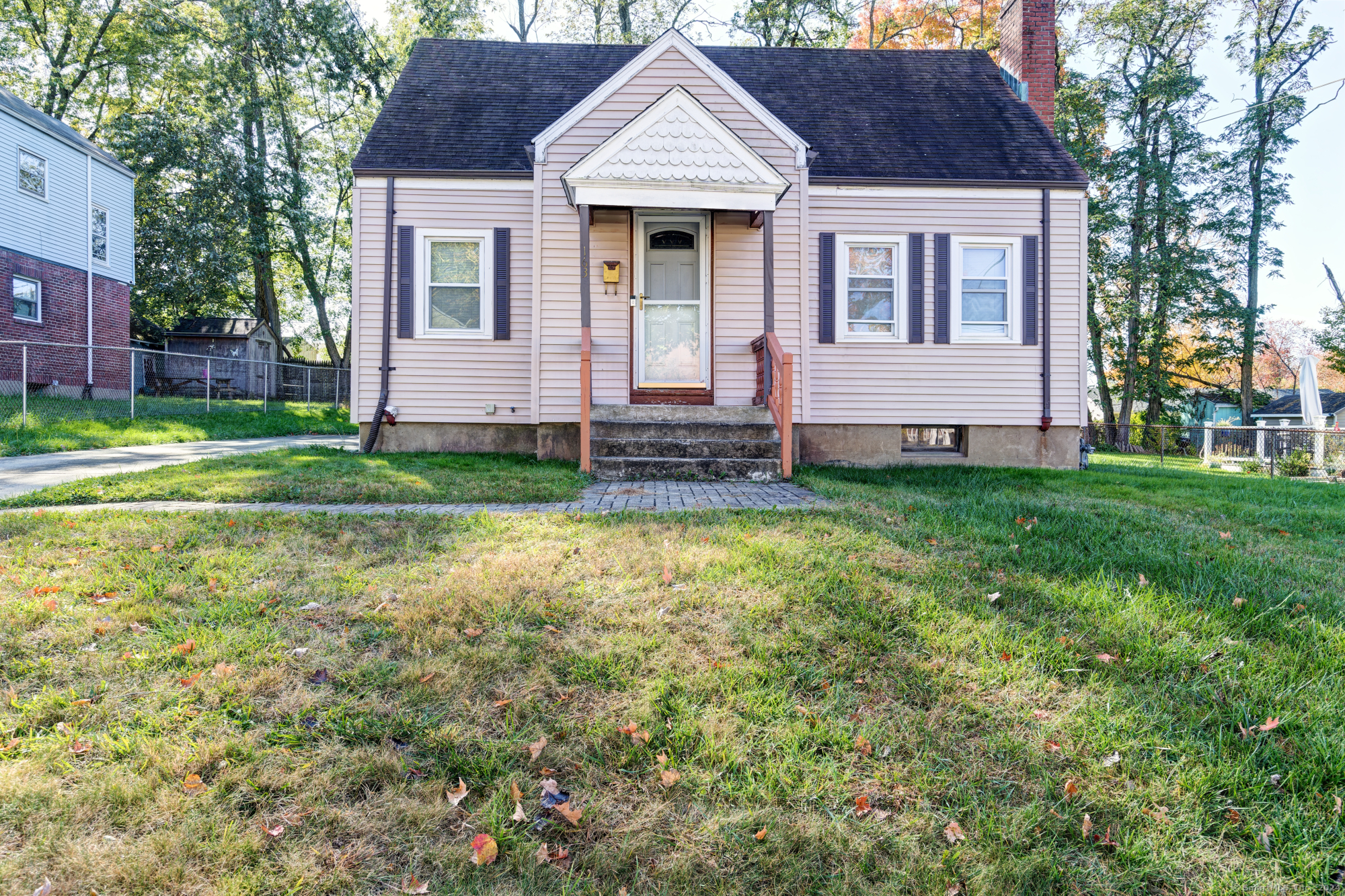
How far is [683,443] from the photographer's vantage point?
7535 millimetres

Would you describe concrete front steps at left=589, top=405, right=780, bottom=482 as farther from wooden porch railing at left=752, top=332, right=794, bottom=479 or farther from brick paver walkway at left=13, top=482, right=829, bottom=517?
brick paver walkway at left=13, top=482, right=829, bottom=517

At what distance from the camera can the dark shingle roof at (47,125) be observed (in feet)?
52.6

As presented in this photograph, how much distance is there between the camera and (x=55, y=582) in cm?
338

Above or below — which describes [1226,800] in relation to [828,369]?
below

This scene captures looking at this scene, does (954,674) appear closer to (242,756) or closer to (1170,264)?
(242,756)

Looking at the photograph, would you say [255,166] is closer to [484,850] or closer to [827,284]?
[827,284]

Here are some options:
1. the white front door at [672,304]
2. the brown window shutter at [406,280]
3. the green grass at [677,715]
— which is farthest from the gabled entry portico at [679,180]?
the green grass at [677,715]

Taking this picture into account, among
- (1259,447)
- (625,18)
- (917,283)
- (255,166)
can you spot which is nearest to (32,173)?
(255,166)

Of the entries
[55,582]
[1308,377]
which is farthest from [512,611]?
[1308,377]

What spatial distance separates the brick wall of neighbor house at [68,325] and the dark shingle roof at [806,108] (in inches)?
494

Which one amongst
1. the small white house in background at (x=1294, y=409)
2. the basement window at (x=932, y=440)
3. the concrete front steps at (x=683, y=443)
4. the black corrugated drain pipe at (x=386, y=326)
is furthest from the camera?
the small white house in background at (x=1294, y=409)

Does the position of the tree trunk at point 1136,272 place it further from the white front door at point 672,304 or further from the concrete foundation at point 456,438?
the concrete foundation at point 456,438

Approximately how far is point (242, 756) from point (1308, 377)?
18.9 m

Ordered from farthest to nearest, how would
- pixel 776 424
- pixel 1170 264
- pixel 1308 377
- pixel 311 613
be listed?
pixel 1170 264, pixel 1308 377, pixel 776 424, pixel 311 613
